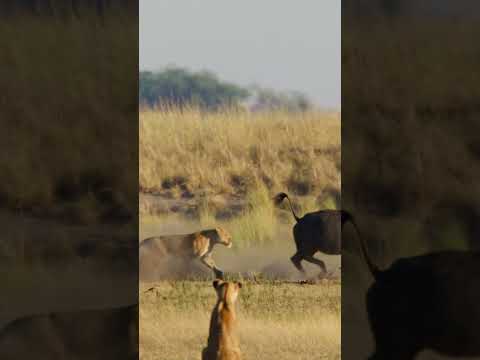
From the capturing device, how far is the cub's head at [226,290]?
14.0 ft

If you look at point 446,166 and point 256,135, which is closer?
point 446,166

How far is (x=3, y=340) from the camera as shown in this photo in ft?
11.9

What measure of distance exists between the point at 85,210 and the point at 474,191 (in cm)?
154

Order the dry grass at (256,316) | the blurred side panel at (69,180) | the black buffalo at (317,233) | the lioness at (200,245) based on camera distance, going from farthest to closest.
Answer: the dry grass at (256,316) < the lioness at (200,245) < the black buffalo at (317,233) < the blurred side panel at (69,180)

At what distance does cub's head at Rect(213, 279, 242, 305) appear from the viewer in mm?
4262

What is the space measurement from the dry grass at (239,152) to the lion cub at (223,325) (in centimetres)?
352

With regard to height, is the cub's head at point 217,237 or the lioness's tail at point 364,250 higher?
the lioness's tail at point 364,250

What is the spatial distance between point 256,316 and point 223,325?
2.87 m

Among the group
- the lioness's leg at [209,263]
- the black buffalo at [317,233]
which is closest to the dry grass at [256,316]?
the lioness's leg at [209,263]

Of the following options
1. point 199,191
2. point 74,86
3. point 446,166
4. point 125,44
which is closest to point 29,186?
point 74,86

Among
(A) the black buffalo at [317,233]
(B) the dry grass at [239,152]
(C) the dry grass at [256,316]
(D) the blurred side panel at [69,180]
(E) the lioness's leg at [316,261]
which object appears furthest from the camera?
(B) the dry grass at [239,152]

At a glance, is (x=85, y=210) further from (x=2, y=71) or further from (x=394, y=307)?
(x=394, y=307)

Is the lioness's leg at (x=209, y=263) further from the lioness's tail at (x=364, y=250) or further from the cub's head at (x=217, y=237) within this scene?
the lioness's tail at (x=364, y=250)

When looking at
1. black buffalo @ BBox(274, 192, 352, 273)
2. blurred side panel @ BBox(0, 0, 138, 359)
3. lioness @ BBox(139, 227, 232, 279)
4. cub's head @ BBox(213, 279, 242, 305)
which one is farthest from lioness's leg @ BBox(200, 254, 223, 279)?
blurred side panel @ BBox(0, 0, 138, 359)
